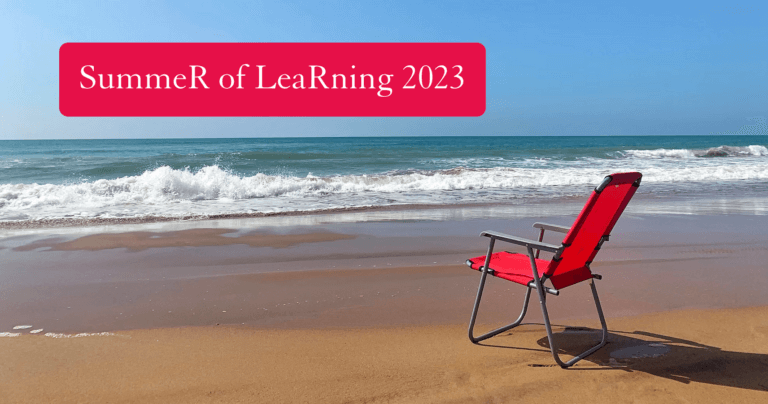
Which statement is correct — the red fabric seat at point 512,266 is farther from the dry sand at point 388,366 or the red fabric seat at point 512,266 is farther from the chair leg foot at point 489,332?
the dry sand at point 388,366

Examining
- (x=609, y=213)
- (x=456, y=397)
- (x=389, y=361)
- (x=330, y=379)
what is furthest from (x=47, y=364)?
(x=609, y=213)

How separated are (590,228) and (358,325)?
64.0 inches

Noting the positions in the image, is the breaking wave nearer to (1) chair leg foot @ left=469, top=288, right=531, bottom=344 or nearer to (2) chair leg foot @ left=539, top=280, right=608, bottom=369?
(1) chair leg foot @ left=469, top=288, right=531, bottom=344

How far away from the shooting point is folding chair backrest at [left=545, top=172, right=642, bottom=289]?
275 cm

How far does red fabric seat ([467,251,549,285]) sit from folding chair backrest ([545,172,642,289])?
5.3 inches

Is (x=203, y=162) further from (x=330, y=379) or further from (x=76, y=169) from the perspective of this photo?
(x=330, y=379)

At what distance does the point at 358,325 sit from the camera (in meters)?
3.55

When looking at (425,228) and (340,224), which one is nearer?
(425,228)

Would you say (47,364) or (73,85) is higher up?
(73,85)

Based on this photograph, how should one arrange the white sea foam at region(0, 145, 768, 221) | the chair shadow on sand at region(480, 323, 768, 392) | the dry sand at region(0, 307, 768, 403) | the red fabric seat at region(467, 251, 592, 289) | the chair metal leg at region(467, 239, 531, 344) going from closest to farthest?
the dry sand at region(0, 307, 768, 403) < the chair shadow on sand at region(480, 323, 768, 392) < the red fabric seat at region(467, 251, 592, 289) < the chair metal leg at region(467, 239, 531, 344) < the white sea foam at region(0, 145, 768, 221)

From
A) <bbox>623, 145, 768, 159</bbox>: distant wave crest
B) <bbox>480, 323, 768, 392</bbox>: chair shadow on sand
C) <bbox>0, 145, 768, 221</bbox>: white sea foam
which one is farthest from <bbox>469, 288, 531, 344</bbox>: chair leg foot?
<bbox>623, 145, 768, 159</bbox>: distant wave crest

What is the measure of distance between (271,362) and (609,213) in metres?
2.09

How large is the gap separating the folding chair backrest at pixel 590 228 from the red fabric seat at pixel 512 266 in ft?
0.44

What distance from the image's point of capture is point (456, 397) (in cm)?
250
